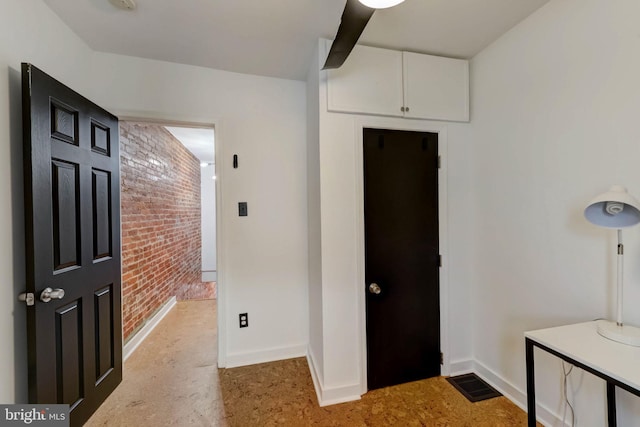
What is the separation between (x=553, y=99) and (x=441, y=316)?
1.63m

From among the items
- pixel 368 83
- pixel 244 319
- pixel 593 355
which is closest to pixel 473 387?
pixel 593 355

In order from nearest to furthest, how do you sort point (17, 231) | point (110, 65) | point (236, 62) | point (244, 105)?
point (17, 231) < point (110, 65) < point (236, 62) < point (244, 105)

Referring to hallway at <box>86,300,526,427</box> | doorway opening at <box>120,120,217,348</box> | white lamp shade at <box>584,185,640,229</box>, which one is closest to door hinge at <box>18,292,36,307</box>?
hallway at <box>86,300,526,427</box>

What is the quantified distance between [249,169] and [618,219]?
2.29 meters

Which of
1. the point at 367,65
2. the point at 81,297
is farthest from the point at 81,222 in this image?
the point at 367,65

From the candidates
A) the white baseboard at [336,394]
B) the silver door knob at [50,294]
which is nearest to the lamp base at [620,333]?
the white baseboard at [336,394]

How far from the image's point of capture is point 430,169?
79.1 inches

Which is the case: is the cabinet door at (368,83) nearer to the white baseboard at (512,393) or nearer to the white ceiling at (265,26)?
the white ceiling at (265,26)

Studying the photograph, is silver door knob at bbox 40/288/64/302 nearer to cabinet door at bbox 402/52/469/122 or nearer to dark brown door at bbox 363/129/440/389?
dark brown door at bbox 363/129/440/389

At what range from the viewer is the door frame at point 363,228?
6.06 feet

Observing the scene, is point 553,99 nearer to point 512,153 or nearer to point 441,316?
point 512,153

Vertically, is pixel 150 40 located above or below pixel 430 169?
above

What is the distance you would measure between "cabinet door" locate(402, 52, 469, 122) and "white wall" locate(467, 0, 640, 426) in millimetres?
110

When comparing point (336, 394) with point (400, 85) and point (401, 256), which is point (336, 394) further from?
point (400, 85)
